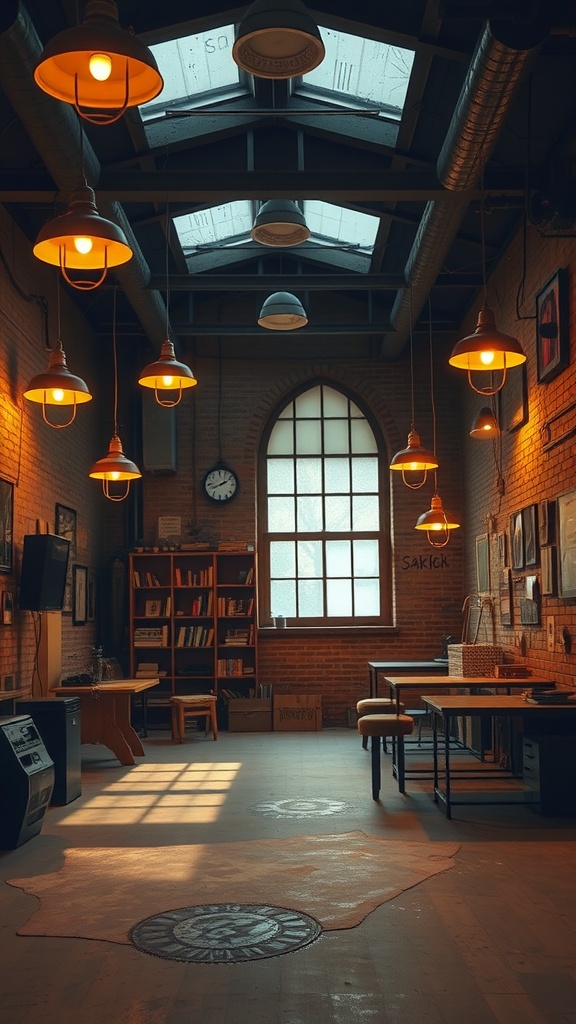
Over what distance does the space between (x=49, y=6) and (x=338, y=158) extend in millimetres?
3269

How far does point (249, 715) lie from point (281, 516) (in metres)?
2.73

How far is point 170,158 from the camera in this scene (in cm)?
912

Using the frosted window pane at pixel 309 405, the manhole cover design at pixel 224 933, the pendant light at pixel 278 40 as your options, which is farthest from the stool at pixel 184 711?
the pendant light at pixel 278 40

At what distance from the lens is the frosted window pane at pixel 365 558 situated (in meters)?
13.5

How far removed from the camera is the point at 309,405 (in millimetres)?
Result: 13680

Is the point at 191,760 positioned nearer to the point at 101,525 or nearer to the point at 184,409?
the point at 101,525

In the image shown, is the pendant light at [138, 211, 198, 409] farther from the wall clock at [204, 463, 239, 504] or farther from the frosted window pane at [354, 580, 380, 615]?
the frosted window pane at [354, 580, 380, 615]

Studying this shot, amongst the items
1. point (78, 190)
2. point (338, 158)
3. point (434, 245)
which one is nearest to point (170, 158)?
point (338, 158)

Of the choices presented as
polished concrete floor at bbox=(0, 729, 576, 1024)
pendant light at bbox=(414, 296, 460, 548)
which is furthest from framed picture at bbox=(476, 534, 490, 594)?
polished concrete floor at bbox=(0, 729, 576, 1024)

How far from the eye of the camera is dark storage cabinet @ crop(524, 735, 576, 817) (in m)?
6.95

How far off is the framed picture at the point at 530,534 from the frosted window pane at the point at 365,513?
4372 millimetres

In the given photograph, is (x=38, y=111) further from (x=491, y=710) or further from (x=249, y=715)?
(x=249, y=715)

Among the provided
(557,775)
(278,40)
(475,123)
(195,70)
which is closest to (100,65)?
(278,40)

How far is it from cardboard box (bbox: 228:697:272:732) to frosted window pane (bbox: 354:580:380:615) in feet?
6.13
